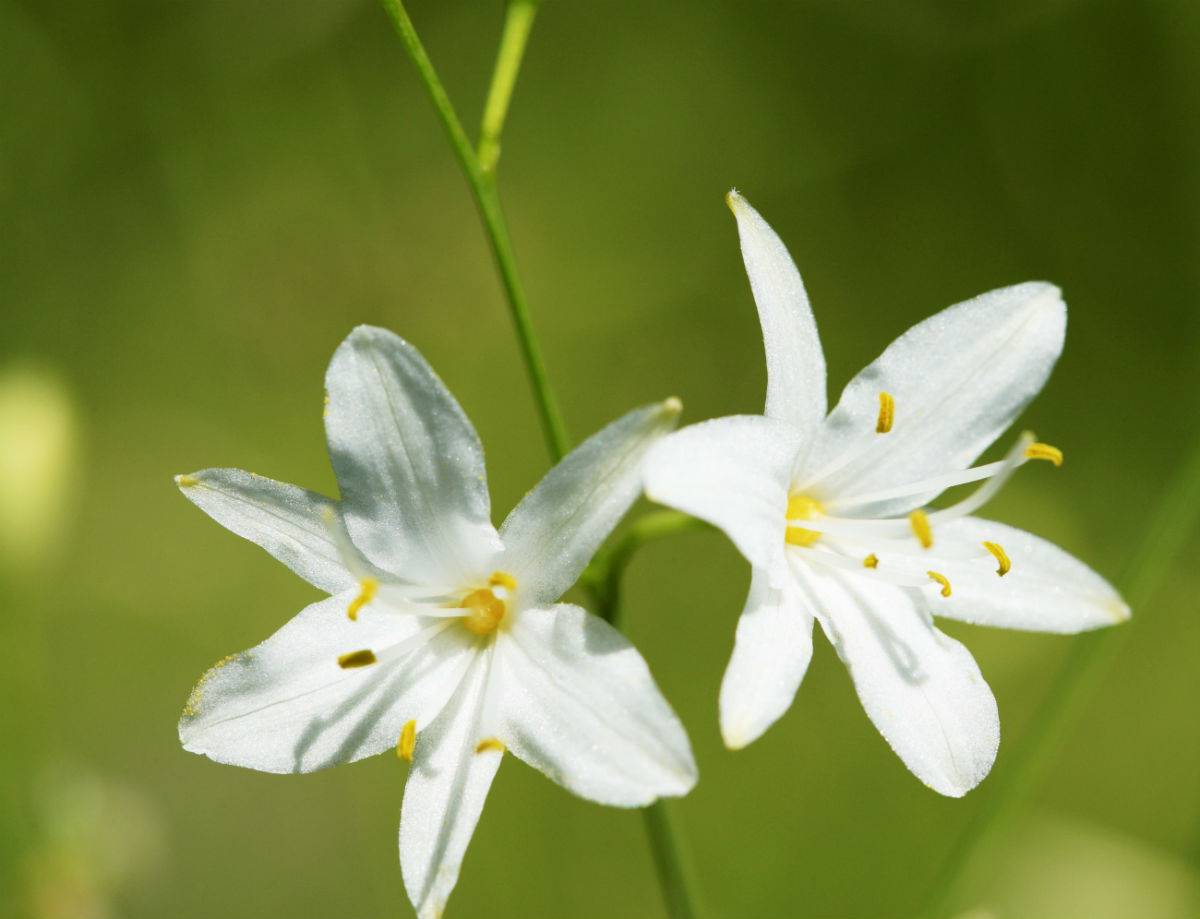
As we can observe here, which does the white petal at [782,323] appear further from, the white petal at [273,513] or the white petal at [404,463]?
the white petal at [273,513]

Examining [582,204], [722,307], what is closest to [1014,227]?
[722,307]

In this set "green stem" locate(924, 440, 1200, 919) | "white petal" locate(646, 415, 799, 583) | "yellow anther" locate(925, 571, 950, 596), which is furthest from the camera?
"green stem" locate(924, 440, 1200, 919)

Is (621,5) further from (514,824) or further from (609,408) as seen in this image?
(514,824)

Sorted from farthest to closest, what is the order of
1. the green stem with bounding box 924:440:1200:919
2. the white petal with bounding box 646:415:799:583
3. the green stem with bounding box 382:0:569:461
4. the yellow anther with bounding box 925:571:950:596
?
the green stem with bounding box 924:440:1200:919 → the yellow anther with bounding box 925:571:950:596 → the green stem with bounding box 382:0:569:461 → the white petal with bounding box 646:415:799:583

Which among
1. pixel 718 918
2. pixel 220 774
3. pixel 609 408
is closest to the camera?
pixel 718 918

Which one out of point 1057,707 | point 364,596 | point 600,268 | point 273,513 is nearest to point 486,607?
point 364,596

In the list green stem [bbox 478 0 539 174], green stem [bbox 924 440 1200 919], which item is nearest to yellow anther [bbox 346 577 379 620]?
green stem [bbox 478 0 539 174]

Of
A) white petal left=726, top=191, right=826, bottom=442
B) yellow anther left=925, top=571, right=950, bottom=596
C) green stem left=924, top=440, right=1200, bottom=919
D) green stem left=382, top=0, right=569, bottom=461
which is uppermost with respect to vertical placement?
green stem left=382, top=0, right=569, bottom=461

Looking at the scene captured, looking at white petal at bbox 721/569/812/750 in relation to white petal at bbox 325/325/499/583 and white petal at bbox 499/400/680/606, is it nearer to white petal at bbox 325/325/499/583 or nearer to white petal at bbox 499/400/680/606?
white petal at bbox 499/400/680/606
